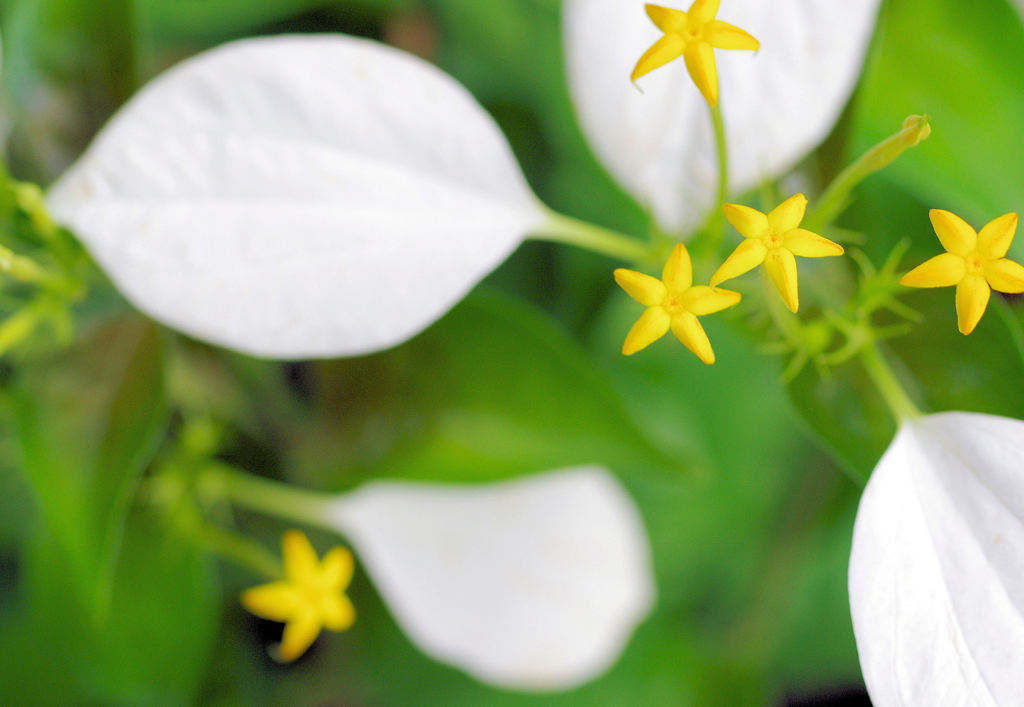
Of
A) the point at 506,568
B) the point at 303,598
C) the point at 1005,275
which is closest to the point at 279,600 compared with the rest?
the point at 303,598

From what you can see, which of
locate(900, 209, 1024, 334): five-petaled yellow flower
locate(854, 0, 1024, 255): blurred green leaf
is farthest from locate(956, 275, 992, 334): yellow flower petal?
locate(854, 0, 1024, 255): blurred green leaf

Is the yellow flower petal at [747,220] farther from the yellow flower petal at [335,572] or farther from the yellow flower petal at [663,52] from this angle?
the yellow flower petal at [335,572]

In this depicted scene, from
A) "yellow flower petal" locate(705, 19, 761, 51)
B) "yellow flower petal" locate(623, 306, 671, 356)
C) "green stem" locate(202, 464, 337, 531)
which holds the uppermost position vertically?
"yellow flower petal" locate(705, 19, 761, 51)

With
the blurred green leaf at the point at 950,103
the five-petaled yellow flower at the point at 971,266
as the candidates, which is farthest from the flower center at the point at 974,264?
the blurred green leaf at the point at 950,103

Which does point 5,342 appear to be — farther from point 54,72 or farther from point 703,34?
point 703,34

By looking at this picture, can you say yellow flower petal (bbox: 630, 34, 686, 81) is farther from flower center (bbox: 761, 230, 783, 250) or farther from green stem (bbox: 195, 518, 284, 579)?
green stem (bbox: 195, 518, 284, 579)

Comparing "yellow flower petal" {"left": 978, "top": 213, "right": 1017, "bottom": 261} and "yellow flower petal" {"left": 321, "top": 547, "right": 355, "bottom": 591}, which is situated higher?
"yellow flower petal" {"left": 978, "top": 213, "right": 1017, "bottom": 261}

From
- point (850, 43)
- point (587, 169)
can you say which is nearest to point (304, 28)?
point (587, 169)
